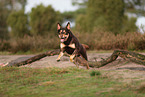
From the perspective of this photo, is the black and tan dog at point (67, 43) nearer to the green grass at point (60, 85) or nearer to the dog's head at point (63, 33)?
the dog's head at point (63, 33)

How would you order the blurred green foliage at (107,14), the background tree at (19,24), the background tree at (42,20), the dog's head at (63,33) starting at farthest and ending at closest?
the background tree at (19,24)
the background tree at (42,20)
the blurred green foliage at (107,14)
the dog's head at (63,33)

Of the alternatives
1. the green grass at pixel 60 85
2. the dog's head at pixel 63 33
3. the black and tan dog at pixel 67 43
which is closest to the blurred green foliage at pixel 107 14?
the green grass at pixel 60 85

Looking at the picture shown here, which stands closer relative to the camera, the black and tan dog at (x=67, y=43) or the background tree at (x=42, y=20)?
the black and tan dog at (x=67, y=43)

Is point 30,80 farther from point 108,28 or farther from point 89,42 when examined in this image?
point 108,28

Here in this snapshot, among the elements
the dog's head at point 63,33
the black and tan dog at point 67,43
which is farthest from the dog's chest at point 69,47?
the dog's head at point 63,33

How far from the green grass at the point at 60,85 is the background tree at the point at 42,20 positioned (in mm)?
17298

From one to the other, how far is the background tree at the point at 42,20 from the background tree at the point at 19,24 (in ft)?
13.3

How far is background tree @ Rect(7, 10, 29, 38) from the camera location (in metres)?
28.3

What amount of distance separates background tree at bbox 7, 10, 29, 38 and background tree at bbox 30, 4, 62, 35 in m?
4.06

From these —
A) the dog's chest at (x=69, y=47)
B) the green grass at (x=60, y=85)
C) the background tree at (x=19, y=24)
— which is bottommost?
the green grass at (x=60, y=85)

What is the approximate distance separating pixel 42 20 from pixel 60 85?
64.5ft

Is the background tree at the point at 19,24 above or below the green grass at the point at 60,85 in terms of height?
above

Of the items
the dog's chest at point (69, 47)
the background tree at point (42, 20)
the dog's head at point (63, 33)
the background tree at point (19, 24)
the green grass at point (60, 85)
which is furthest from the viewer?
the background tree at point (19, 24)

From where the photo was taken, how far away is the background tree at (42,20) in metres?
24.4
